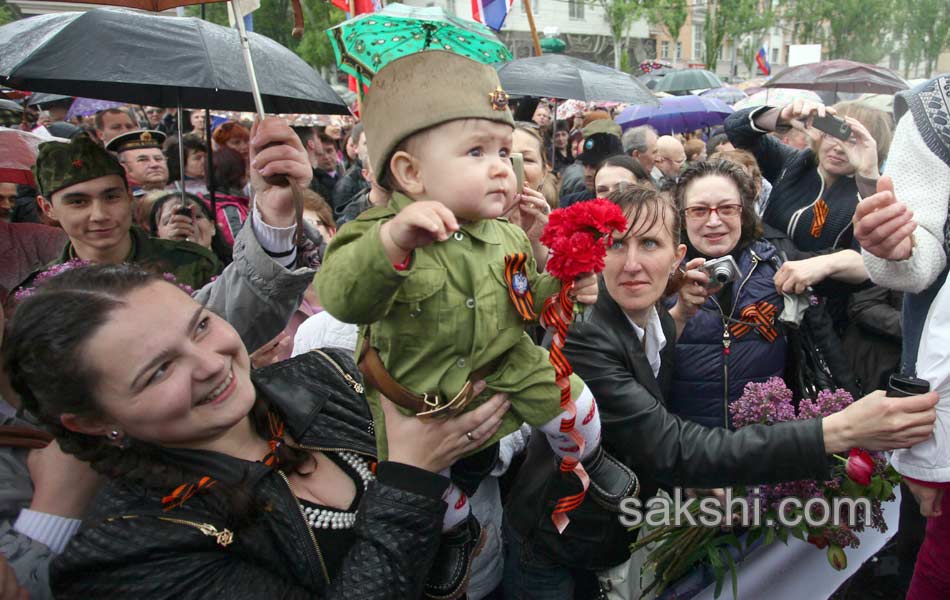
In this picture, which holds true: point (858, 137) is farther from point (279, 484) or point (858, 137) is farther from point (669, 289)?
point (279, 484)

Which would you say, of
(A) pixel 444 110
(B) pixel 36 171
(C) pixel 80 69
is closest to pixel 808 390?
(A) pixel 444 110

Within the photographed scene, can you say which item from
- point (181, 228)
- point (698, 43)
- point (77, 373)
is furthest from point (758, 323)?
point (698, 43)

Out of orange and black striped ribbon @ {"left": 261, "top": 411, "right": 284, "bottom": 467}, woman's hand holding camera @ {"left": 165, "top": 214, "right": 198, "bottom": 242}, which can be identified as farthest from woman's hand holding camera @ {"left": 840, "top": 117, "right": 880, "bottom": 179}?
woman's hand holding camera @ {"left": 165, "top": 214, "right": 198, "bottom": 242}

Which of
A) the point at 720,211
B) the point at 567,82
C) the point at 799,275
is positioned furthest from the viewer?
the point at 567,82

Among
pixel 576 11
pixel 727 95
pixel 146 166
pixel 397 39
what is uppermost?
pixel 576 11

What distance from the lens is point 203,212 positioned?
3814 millimetres

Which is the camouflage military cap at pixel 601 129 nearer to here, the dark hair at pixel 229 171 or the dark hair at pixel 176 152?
the dark hair at pixel 229 171

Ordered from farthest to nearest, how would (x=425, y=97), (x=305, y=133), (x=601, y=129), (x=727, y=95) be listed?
(x=727, y=95) < (x=305, y=133) < (x=601, y=129) < (x=425, y=97)

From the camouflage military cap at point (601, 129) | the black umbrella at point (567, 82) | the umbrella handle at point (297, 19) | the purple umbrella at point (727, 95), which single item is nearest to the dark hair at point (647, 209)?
the umbrella handle at point (297, 19)

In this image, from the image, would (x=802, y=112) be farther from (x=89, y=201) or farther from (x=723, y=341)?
(x=89, y=201)

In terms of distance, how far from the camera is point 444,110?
1.58m

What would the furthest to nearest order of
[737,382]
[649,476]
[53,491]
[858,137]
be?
Result: 1. [858,137]
2. [737,382]
3. [649,476]
4. [53,491]

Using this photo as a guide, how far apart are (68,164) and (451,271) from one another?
2.14 meters

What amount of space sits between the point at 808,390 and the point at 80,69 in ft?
10.5
